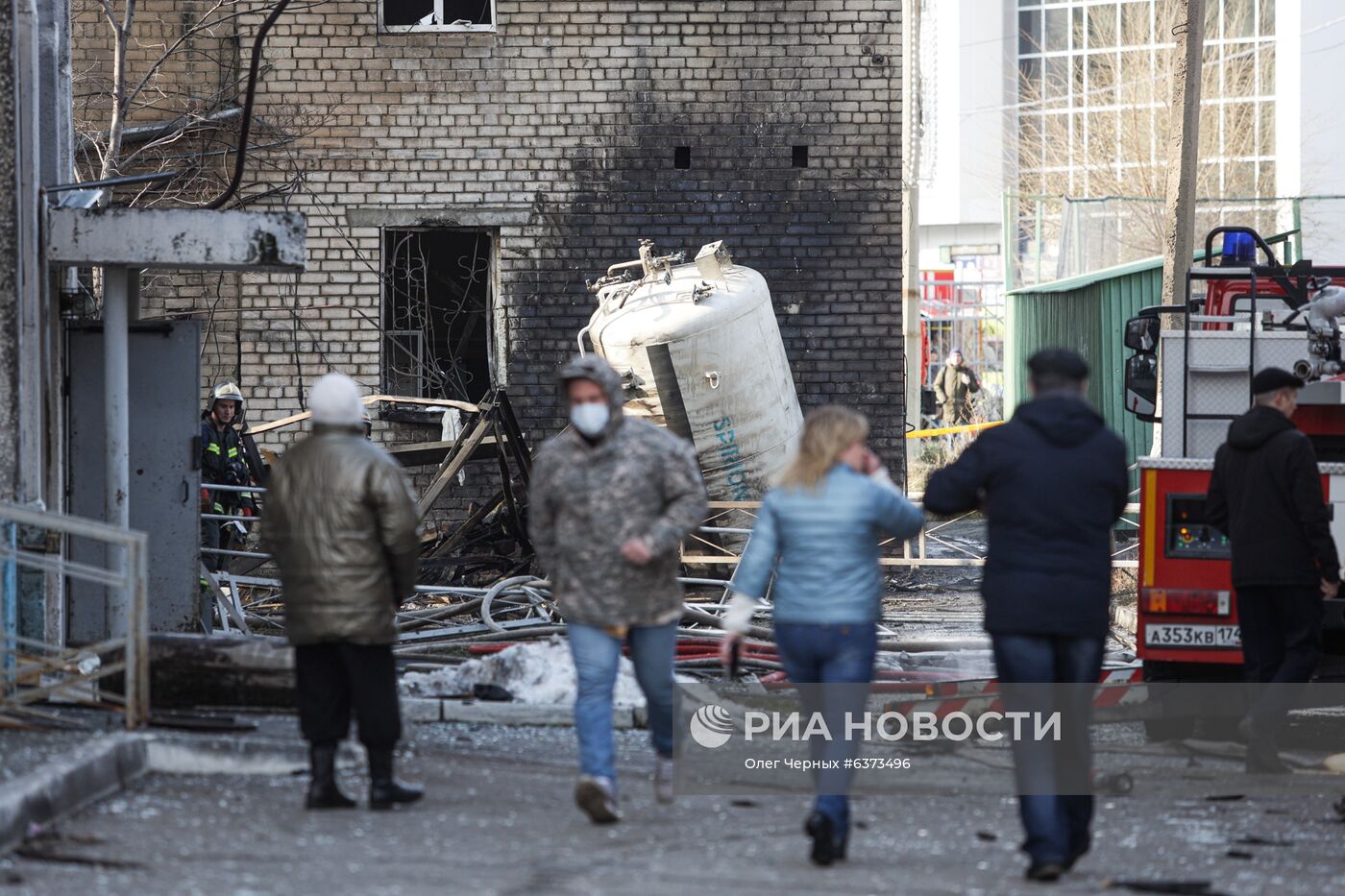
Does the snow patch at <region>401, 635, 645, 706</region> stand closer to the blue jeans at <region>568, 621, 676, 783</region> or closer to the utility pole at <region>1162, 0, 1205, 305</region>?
the blue jeans at <region>568, 621, 676, 783</region>

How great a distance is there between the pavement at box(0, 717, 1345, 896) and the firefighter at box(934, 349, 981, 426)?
2133cm

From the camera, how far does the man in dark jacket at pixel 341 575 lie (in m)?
5.78

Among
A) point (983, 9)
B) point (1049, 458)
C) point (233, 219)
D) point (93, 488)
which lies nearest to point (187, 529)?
point (93, 488)

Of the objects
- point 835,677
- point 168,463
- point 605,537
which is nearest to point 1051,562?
point 835,677

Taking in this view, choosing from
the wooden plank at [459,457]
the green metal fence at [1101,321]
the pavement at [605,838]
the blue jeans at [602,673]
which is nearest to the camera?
the pavement at [605,838]

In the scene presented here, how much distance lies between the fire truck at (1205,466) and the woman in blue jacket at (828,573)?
292cm

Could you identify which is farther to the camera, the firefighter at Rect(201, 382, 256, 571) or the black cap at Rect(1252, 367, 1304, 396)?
the firefighter at Rect(201, 382, 256, 571)

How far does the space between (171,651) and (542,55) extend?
9.70 meters

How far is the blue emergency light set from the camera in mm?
9492

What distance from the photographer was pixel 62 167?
977 cm

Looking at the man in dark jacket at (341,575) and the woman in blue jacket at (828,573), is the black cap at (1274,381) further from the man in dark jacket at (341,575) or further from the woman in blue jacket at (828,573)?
the man in dark jacket at (341,575)

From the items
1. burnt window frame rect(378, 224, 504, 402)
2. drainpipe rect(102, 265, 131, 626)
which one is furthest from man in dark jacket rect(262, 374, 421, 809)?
burnt window frame rect(378, 224, 504, 402)

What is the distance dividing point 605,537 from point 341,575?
897 millimetres

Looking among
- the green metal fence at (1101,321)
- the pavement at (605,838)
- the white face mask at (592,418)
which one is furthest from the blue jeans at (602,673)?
the green metal fence at (1101,321)
